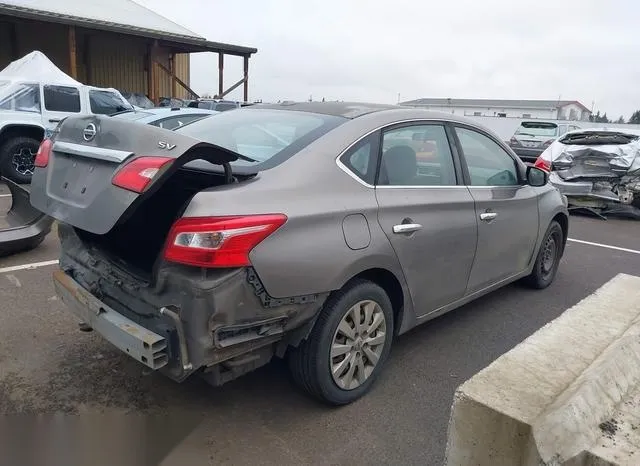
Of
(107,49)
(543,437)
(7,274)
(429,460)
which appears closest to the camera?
(543,437)

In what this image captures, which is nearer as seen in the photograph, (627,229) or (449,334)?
(449,334)

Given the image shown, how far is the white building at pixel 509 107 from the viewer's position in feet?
160

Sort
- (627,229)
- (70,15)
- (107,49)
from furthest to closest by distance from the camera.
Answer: (107,49)
(70,15)
(627,229)

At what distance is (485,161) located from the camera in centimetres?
409

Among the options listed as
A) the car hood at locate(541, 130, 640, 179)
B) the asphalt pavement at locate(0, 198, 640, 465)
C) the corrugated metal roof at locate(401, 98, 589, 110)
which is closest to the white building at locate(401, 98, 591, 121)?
the corrugated metal roof at locate(401, 98, 589, 110)

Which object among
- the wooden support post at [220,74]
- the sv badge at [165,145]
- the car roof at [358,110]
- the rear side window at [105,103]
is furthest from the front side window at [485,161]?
the wooden support post at [220,74]

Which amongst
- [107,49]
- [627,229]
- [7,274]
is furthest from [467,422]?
[107,49]

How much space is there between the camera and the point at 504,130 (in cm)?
3031

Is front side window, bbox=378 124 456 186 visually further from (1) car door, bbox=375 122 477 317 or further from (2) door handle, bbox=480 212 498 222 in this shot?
(2) door handle, bbox=480 212 498 222

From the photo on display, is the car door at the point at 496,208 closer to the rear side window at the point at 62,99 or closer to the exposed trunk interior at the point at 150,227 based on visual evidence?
the exposed trunk interior at the point at 150,227

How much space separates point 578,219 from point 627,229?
0.83 m

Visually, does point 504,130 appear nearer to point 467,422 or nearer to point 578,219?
→ point 578,219

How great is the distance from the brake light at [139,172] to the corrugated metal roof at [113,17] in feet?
53.2

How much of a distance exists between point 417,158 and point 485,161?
0.92 m
